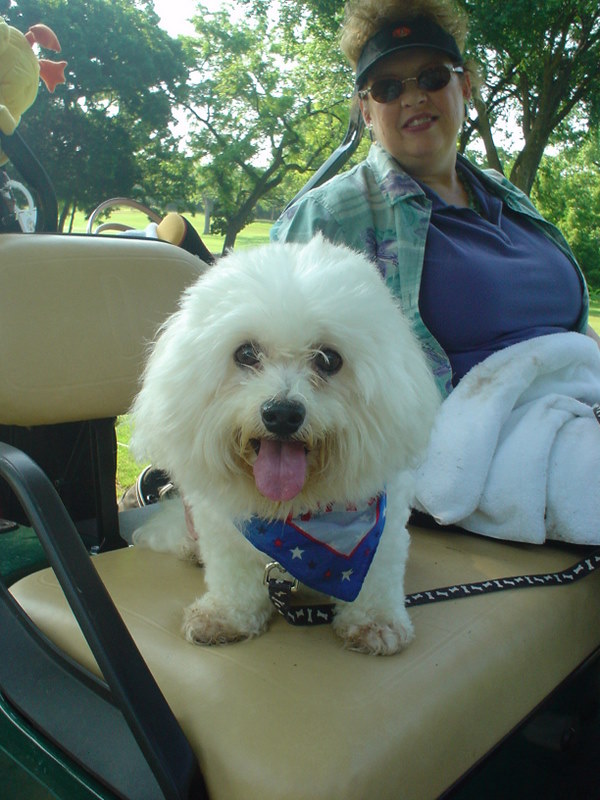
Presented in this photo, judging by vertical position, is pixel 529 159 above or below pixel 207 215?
above

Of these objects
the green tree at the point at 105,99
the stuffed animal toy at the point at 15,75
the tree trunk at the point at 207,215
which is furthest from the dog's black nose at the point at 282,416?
the green tree at the point at 105,99

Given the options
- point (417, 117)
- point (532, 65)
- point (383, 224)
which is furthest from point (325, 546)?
point (532, 65)

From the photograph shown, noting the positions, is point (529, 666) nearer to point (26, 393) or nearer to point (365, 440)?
point (365, 440)

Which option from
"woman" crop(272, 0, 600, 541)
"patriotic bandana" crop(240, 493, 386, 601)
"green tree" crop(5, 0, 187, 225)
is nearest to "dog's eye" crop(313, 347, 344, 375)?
"patriotic bandana" crop(240, 493, 386, 601)

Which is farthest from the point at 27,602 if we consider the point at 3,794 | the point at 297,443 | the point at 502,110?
the point at 502,110

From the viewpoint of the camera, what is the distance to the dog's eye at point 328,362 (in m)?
1.10

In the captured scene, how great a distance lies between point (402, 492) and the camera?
128 cm

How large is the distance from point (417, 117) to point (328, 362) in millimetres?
1000

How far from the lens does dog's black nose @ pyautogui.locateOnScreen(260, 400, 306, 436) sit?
3.30 feet

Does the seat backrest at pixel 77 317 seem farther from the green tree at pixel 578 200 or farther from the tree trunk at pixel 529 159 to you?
the green tree at pixel 578 200

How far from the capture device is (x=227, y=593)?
4.00 feet

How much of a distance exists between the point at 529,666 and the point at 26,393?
3.54ft

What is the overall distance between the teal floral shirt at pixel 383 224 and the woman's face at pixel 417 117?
74 millimetres

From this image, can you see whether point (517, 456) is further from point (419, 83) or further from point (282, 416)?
point (419, 83)
